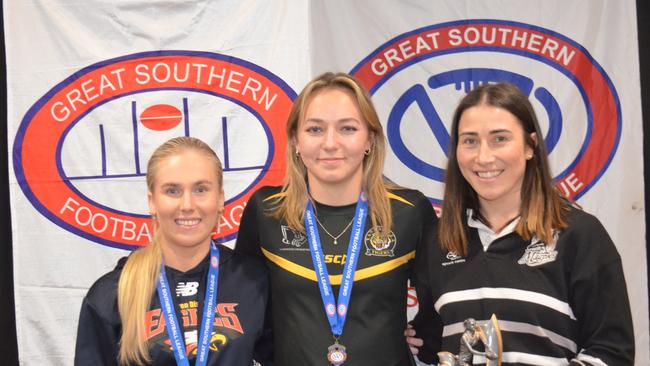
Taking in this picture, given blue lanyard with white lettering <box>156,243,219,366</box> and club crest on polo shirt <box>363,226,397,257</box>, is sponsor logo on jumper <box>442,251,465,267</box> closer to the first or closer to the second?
club crest on polo shirt <box>363,226,397,257</box>

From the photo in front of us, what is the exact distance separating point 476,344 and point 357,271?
1.67 ft

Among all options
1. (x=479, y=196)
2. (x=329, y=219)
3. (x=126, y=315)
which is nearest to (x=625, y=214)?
(x=479, y=196)

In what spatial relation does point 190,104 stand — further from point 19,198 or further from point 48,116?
point 19,198

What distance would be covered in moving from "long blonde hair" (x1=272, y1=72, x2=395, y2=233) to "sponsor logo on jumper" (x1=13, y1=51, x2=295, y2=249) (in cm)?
135

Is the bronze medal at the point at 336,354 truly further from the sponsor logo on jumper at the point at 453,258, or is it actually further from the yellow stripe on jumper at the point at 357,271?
the sponsor logo on jumper at the point at 453,258

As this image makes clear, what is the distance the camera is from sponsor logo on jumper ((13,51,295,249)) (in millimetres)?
3797

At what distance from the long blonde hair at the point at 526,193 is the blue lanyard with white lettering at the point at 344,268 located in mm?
302

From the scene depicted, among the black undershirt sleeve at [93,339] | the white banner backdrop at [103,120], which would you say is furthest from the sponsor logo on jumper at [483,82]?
the black undershirt sleeve at [93,339]

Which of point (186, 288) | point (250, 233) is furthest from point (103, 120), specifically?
point (186, 288)

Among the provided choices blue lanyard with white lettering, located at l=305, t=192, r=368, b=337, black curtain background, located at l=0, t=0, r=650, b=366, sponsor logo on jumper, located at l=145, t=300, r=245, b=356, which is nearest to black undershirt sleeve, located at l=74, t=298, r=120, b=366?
sponsor logo on jumper, located at l=145, t=300, r=245, b=356

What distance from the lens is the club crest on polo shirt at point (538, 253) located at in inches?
77.4

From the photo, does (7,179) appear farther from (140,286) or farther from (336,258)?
(336,258)

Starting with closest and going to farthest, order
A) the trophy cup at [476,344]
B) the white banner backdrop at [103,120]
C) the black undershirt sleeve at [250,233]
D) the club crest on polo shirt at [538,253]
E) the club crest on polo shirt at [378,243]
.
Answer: the trophy cup at [476,344] → the club crest on polo shirt at [538,253] → the club crest on polo shirt at [378,243] → the black undershirt sleeve at [250,233] → the white banner backdrop at [103,120]

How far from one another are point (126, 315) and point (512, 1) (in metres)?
3.02
